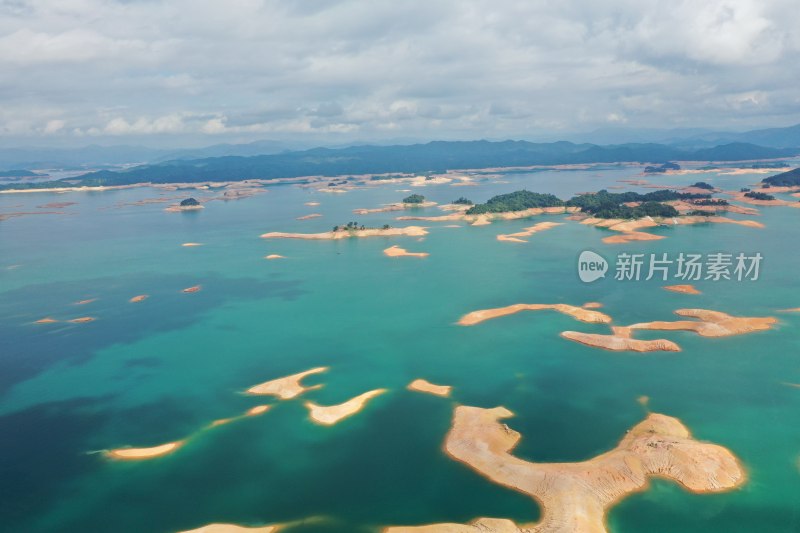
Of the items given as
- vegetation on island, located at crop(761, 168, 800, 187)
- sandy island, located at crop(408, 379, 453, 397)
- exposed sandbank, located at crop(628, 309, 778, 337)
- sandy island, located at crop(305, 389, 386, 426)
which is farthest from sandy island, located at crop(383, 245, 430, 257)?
vegetation on island, located at crop(761, 168, 800, 187)

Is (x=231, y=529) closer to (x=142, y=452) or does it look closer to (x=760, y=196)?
(x=142, y=452)

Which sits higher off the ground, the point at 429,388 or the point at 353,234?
the point at 353,234

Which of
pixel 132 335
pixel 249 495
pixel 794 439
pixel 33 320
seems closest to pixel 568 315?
pixel 794 439

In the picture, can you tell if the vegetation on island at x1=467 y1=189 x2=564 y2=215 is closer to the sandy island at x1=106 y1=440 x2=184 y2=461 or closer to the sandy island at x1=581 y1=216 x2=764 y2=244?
the sandy island at x1=581 y1=216 x2=764 y2=244

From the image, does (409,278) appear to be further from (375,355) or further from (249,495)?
(249,495)

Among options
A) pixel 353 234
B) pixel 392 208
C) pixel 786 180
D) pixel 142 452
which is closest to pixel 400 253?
pixel 353 234

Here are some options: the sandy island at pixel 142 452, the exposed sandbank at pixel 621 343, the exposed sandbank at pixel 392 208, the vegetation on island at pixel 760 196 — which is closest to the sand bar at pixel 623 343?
the exposed sandbank at pixel 621 343
